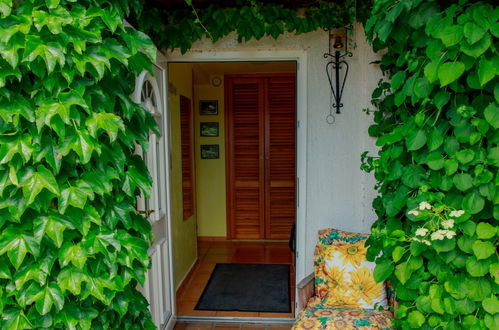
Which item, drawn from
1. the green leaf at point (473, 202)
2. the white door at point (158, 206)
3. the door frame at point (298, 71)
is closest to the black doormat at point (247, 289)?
the white door at point (158, 206)

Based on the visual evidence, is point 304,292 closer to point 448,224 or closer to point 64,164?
point 448,224

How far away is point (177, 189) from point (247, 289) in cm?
120

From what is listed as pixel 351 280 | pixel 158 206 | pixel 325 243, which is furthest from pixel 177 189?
pixel 351 280

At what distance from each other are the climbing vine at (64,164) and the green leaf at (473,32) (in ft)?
3.66

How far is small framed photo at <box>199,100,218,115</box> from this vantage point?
14.8 feet

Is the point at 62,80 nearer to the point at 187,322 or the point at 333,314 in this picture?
the point at 333,314

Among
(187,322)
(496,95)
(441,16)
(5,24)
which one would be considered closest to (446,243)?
(496,95)

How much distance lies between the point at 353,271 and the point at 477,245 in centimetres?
103

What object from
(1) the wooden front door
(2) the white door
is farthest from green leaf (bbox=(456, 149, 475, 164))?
(1) the wooden front door

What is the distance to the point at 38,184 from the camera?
1.14 meters

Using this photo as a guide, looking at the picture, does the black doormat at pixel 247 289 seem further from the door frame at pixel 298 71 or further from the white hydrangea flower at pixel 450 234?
the white hydrangea flower at pixel 450 234

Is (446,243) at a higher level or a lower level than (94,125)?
lower

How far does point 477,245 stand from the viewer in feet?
3.59

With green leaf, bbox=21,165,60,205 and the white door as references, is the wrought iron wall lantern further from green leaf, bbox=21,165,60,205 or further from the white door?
green leaf, bbox=21,165,60,205
